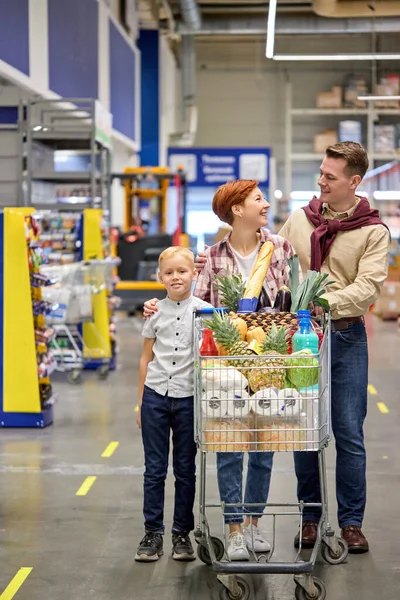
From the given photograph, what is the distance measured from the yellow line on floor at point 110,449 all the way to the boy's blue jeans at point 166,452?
2.21 meters

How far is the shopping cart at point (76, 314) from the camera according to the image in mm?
9227

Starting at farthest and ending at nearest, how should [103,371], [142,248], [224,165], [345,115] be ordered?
1. [345,115]
2. [224,165]
3. [142,248]
4. [103,371]

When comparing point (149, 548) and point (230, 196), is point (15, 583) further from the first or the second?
point (230, 196)

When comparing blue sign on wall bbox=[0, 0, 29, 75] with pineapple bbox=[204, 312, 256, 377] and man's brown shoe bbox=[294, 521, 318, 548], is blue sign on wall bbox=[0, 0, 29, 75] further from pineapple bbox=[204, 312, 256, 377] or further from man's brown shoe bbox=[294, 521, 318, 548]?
pineapple bbox=[204, 312, 256, 377]

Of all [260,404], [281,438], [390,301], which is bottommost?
[390,301]

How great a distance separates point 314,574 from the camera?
13.1 feet

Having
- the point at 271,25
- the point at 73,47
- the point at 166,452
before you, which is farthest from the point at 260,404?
the point at 73,47

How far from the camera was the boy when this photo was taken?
402 cm

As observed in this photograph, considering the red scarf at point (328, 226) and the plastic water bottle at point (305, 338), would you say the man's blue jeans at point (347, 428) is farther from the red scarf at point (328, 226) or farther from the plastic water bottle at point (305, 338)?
the plastic water bottle at point (305, 338)

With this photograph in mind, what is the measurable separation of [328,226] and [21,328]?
3.52 meters

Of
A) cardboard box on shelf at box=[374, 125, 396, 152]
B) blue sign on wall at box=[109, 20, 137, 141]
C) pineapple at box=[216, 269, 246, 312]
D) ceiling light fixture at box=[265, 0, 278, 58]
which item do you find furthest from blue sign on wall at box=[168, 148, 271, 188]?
pineapple at box=[216, 269, 246, 312]

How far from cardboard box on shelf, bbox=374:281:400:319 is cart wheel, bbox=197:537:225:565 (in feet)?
42.8

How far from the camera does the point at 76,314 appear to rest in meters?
9.39

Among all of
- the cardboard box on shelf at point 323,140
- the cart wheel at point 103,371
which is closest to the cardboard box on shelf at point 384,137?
the cardboard box on shelf at point 323,140
